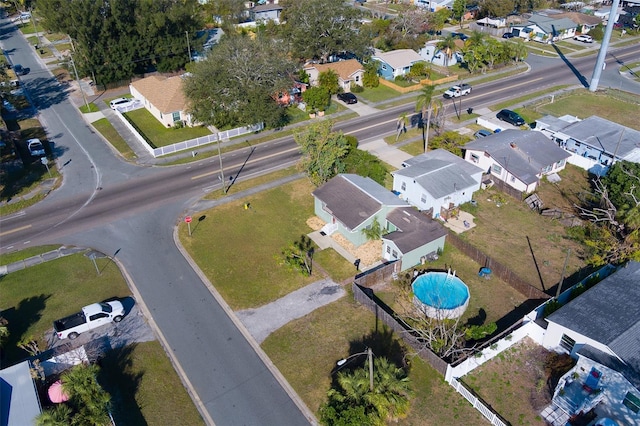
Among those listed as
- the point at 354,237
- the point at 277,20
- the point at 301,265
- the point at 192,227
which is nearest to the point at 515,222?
the point at 354,237

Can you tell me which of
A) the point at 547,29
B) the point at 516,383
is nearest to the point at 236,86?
the point at 516,383

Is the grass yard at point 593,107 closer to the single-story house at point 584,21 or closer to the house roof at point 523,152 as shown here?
the house roof at point 523,152

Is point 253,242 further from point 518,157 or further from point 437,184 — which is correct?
point 518,157

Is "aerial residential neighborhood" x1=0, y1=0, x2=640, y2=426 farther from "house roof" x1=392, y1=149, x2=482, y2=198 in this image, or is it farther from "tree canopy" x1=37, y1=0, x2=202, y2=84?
"tree canopy" x1=37, y1=0, x2=202, y2=84

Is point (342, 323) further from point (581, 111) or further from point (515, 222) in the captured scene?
point (581, 111)

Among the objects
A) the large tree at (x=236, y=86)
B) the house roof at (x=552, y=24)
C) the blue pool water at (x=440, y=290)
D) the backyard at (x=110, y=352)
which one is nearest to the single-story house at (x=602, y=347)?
the blue pool water at (x=440, y=290)

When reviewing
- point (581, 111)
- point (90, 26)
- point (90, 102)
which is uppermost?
point (90, 26)
